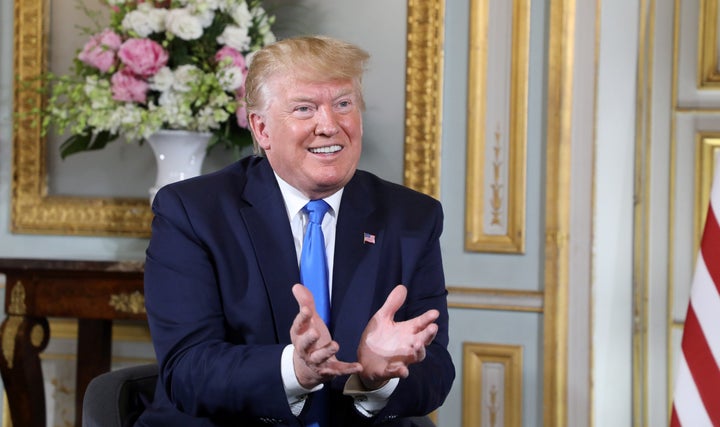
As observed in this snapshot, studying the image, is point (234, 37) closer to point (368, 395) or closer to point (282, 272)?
point (282, 272)

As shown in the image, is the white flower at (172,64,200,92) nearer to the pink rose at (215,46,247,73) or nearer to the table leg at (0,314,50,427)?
the pink rose at (215,46,247,73)

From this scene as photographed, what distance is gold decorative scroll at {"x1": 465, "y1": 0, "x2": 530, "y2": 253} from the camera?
355 cm

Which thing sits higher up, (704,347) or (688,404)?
(704,347)

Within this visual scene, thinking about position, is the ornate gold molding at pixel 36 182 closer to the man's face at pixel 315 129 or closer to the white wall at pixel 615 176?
the white wall at pixel 615 176

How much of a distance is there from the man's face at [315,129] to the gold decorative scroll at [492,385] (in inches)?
72.0

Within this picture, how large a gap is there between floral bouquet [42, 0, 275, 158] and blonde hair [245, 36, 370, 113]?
54.1 inches

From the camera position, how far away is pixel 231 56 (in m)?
3.31

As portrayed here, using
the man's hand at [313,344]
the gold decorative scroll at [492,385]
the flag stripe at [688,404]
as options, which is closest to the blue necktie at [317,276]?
the man's hand at [313,344]

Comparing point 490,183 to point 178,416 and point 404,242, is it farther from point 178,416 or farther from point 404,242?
point 178,416

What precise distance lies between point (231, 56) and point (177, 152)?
389 millimetres

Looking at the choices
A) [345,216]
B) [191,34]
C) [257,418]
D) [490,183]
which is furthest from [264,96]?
[490,183]

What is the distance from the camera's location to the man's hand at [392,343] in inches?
64.0

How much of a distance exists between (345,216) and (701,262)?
78 cm

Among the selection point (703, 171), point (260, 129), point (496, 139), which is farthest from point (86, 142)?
point (703, 171)
